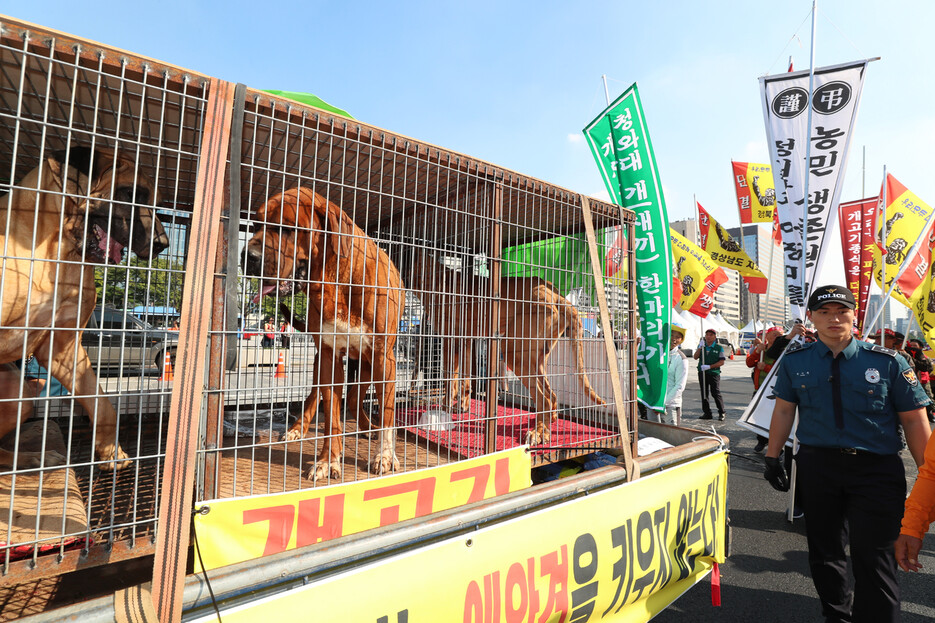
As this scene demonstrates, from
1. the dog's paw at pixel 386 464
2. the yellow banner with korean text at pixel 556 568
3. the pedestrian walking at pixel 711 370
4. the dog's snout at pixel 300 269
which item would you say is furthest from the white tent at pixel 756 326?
the dog's snout at pixel 300 269

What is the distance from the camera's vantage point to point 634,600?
7.64ft

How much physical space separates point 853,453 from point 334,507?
9.24 feet

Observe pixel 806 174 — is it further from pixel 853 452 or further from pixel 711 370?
pixel 711 370

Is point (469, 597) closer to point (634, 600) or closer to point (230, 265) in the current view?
point (634, 600)

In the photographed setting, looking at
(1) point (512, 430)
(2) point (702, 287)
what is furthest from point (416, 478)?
(2) point (702, 287)

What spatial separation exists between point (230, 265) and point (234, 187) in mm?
302

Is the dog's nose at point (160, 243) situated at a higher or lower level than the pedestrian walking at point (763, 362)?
higher

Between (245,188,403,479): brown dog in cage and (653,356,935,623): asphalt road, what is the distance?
7.84 feet

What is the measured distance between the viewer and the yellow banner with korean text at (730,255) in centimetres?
1129

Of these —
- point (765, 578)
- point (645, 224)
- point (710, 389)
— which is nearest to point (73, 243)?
point (645, 224)

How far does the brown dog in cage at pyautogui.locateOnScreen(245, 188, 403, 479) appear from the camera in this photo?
2107 millimetres

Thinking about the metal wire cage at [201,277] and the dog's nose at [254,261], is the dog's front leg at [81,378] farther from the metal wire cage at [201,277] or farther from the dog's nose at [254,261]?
the dog's nose at [254,261]

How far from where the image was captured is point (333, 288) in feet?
8.86

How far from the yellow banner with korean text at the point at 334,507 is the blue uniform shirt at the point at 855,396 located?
6.15 feet
